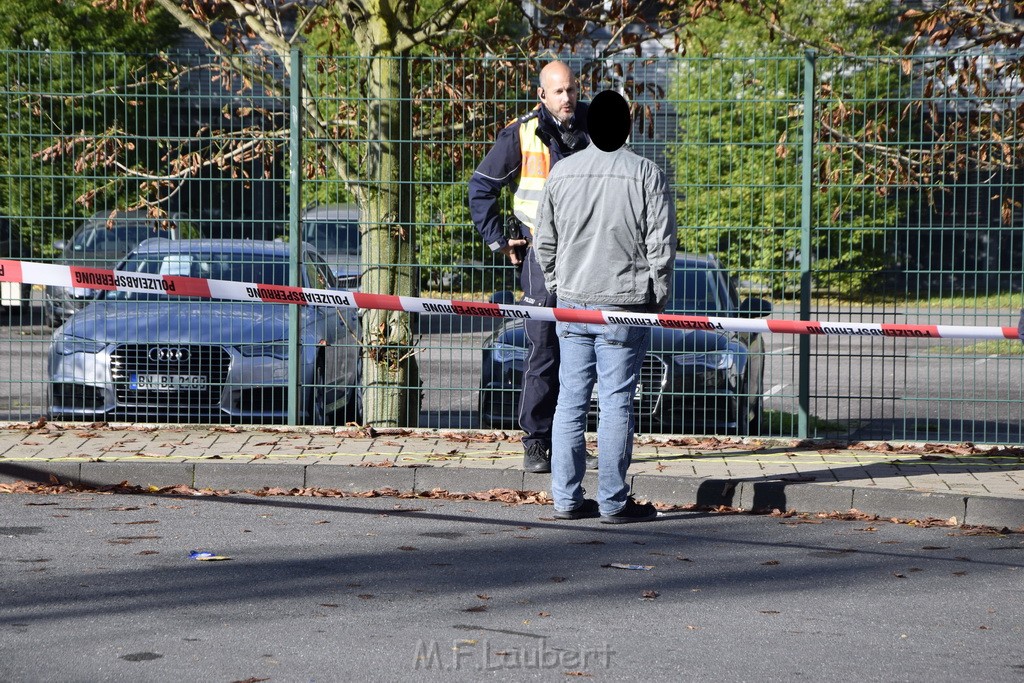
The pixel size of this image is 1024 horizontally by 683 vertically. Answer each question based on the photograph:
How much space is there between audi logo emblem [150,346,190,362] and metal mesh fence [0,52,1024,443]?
1 cm

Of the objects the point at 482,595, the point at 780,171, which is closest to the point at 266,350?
the point at 780,171

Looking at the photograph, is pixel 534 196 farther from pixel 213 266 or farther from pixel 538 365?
pixel 213 266

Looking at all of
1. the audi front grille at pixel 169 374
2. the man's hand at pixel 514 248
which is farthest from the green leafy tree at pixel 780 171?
the audi front grille at pixel 169 374

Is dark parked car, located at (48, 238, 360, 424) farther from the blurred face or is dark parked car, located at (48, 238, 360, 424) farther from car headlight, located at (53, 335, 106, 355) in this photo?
the blurred face

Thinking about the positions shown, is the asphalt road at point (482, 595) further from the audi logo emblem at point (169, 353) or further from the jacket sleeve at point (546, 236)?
the audi logo emblem at point (169, 353)

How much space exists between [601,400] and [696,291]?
2212 mm

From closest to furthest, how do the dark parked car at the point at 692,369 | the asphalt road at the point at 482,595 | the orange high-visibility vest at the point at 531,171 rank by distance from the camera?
the asphalt road at the point at 482,595
the orange high-visibility vest at the point at 531,171
the dark parked car at the point at 692,369

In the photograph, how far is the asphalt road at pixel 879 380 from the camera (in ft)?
27.8

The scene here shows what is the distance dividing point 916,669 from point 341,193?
5555 mm

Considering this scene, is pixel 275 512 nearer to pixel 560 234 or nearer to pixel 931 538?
pixel 560 234

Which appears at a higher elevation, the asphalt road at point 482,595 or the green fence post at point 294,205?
the green fence post at point 294,205

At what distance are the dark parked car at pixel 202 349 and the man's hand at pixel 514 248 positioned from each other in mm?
1932

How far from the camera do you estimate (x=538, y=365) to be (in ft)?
→ 23.8

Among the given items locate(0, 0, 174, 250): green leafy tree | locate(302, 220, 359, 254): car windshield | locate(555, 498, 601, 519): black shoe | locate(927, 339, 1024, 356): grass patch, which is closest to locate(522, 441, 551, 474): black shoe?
locate(555, 498, 601, 519): black shoe
